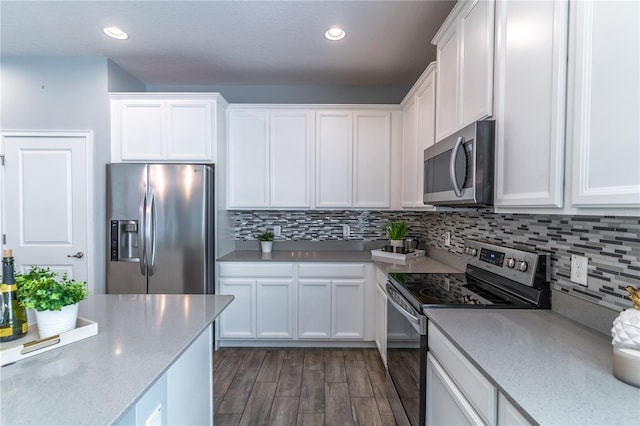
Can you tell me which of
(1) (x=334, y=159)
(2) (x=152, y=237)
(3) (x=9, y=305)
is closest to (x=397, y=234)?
(1) (x=334, y=159)

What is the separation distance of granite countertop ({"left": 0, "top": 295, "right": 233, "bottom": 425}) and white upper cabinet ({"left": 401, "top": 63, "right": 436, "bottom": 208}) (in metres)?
1.92

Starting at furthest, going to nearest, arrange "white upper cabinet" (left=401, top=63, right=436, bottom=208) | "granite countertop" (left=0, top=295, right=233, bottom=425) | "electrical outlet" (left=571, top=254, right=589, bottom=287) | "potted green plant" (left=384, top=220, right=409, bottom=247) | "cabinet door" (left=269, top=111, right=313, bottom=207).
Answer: "cabinet door" (left=269, top=111, right=313, bottom=207) → "potted green plant" (left=384, top=220, right=409, bottom=247) → "white upper cabinet" (left=401, top=63, right=436, bottom=208) → "electrical outlet" (left=571, top=254, right=589, bottom=287) → "granite countertop" (left=0, top=295, right=233, bottom=425)

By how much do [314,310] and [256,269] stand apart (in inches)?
26.3

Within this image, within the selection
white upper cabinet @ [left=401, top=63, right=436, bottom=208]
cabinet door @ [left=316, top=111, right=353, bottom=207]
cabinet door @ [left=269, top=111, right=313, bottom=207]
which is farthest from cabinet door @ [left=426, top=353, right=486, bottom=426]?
cabinet door @ [left=269, top=111, right=313, bottom=207]

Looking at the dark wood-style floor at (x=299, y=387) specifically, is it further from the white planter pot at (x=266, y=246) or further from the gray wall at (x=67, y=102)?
the gray wall at (x=67, y=102)

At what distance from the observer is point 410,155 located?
9.48 feet

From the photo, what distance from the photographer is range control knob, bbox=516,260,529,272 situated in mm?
1532

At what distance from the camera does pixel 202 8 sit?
2115mm

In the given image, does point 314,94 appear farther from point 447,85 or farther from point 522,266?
point 522,266

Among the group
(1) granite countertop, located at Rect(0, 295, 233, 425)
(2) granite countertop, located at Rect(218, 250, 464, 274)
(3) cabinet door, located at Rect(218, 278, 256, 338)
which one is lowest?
(3) cabinet door, located at Rect(218, 278, 256, 338)

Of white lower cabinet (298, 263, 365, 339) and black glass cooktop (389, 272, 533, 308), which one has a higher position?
black glass cooktop (389, 272, 533, 308)

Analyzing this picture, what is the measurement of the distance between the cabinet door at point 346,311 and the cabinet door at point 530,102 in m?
1.82

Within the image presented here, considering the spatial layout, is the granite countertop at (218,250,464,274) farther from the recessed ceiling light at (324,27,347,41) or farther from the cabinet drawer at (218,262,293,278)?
the recessed ceiling light at (324,27,347,41)

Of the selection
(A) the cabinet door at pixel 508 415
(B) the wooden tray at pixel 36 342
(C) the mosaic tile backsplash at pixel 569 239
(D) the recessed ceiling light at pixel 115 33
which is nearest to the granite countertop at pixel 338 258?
(C) the mosaic tile backsplash at pixel 569 239
